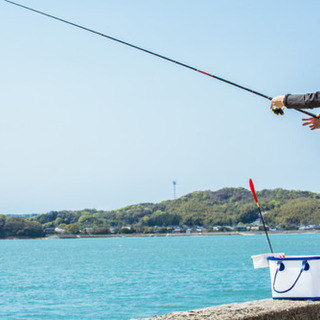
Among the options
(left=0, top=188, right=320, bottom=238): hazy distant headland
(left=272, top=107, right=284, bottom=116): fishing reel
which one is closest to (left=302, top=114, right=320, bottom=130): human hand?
(left=272, top=107, right=284, bottom=116): fishing reel

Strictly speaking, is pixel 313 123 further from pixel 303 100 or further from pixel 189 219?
pixel 189 219

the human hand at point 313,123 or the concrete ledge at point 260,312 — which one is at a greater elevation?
the human hand at point 313,123

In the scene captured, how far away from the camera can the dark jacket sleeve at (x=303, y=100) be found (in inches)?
130

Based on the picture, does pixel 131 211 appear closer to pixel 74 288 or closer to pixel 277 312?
pixel 74 288

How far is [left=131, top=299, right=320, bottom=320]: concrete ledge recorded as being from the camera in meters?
3.41

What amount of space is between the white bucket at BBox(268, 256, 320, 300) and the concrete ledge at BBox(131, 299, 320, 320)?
74mm

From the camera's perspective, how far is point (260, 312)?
3473 mm

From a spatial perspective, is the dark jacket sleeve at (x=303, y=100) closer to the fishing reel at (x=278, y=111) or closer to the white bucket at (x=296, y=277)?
the fishing reel at (x=278, y=111)

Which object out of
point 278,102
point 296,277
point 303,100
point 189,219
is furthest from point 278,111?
point 189,219

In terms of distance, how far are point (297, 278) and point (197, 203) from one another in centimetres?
17629

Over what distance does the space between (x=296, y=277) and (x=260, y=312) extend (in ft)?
1.71

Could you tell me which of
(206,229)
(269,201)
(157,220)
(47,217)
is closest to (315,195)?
(269,201)

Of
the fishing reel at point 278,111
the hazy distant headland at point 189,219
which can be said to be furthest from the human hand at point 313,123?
the hazy distant headland at point 189,219

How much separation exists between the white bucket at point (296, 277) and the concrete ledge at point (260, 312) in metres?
0.07
